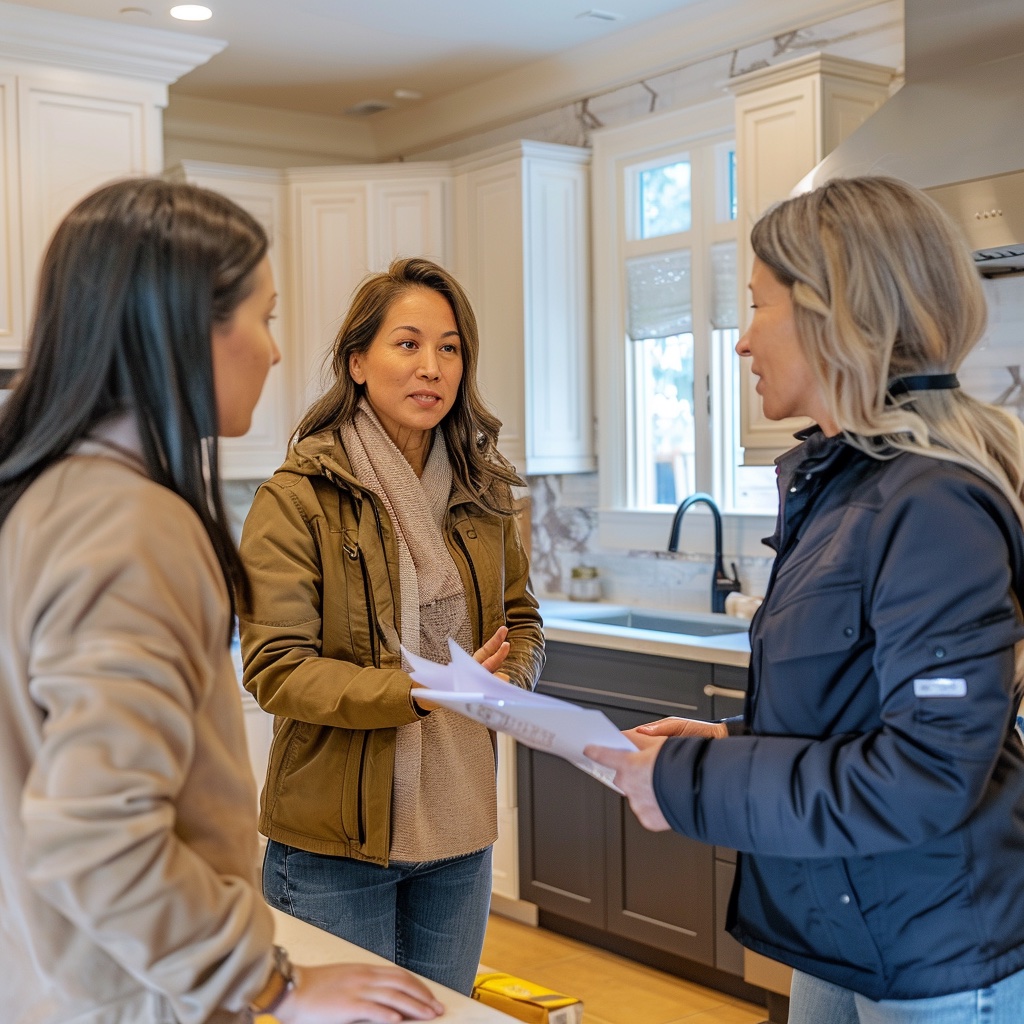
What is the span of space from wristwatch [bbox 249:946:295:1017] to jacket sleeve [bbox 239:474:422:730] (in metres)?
0.69

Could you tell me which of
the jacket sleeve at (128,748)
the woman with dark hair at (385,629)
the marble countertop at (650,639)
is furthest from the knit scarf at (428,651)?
the marble countertop at (650,639)

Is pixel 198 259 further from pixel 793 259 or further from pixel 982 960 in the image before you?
pixel 982 960

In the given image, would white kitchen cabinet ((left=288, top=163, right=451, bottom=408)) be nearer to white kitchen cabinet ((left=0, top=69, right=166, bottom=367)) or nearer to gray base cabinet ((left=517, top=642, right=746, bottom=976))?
white kitchen cabinet ((left=0, top=69, right=166, bottom=367))

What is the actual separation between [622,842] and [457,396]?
194 centimetres

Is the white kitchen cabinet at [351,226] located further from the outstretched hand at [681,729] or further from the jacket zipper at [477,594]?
the outstretched hand at [681,729]

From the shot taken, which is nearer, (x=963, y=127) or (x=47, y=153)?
(x=963, y=127)

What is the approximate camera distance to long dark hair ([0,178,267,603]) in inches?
36.6

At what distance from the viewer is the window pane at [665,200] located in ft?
13.9

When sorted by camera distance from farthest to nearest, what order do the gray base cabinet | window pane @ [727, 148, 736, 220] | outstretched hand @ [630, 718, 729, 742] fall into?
window pane @ [727, 148, 736, 220], the gray base cabinet, outstretched hand @ [630, 718, 729, 742]

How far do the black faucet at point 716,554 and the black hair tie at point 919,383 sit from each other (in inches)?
103

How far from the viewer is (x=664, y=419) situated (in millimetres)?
4387

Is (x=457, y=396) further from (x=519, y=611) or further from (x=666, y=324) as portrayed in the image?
(x=666, y=324)

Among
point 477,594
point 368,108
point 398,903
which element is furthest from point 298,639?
point 368,108

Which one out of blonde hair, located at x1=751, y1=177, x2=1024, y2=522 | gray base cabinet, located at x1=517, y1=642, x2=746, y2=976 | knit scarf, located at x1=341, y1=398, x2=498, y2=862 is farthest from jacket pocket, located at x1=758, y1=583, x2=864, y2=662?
gray base cabinet, located at x1=517, y1=642, x2=746, y2=976
